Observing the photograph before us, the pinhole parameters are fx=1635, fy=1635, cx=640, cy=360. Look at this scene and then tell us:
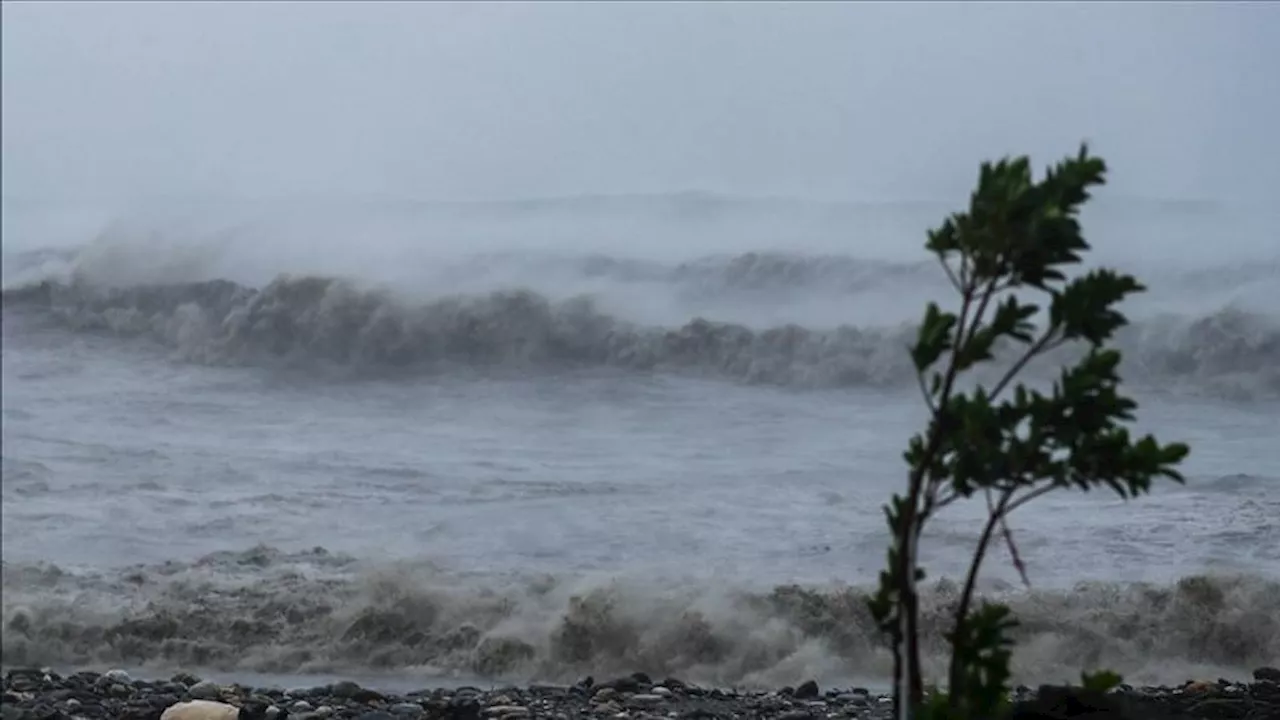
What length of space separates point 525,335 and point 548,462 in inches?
15.1

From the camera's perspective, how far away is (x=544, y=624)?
4336 mm

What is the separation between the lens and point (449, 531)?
4.51 meters

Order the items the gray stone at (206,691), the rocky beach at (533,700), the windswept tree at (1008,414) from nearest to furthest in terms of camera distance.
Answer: the windswept tree at (1008,414)
the rocky beach at (533,700)
the gray stone at (206,691)

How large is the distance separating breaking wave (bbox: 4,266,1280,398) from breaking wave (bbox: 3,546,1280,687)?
556 mm

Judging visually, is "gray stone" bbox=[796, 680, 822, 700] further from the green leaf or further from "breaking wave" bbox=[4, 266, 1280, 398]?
the green leaf

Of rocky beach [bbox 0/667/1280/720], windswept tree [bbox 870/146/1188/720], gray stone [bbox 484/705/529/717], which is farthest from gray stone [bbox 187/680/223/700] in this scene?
windswept tree [bbox 870/146/1188/720]

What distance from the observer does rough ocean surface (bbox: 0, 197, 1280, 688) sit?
4.02 m

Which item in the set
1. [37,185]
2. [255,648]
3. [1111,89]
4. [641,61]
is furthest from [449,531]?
[1111,89]

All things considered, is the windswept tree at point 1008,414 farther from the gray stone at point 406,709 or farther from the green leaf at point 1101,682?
the gray stone at point 406,709

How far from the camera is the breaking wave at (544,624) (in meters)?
4.00

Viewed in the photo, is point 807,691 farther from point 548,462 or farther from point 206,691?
point 206,691

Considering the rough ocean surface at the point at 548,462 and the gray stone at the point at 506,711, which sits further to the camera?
the rough ocean surface at the point at 548,462

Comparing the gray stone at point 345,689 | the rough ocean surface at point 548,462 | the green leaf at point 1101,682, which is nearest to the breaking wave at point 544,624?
the rough ocean surface at point 548,462

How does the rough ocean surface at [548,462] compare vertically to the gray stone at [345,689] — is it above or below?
above
